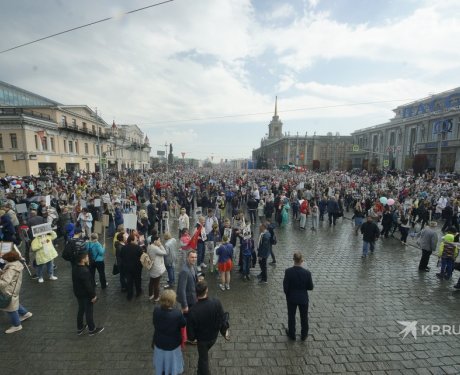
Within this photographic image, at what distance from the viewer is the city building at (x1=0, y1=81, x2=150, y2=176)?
3166 centimetres

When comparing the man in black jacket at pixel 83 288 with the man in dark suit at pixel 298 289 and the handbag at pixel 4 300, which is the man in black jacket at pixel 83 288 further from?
the man in dark suit at pixel 298 289

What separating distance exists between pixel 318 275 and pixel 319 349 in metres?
3.35

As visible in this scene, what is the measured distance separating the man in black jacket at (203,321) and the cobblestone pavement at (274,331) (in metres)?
0.81

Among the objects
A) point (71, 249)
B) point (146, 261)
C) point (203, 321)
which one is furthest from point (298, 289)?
point (71, 249)

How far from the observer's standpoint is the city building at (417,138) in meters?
41.4

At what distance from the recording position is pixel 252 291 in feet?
21.8

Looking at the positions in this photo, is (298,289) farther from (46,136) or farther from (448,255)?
(46,136)

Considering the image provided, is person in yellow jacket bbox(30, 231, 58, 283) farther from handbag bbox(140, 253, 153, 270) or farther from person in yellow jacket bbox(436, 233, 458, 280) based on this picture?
person in yellow jacket bbox(436, 233, 458, 280)

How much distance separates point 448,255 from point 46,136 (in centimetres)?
4487

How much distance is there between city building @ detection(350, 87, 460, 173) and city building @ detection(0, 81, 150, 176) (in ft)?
138

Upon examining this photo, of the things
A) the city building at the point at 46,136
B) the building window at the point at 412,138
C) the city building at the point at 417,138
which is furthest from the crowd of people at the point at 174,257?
the building window at the point at 412,138

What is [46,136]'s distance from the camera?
35.9m

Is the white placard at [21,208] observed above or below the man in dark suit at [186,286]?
above

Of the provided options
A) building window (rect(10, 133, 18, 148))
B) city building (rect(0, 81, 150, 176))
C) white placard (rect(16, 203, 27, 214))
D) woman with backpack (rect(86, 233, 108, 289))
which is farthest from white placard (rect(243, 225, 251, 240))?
building window (rect(10, 133, 18, 148))
